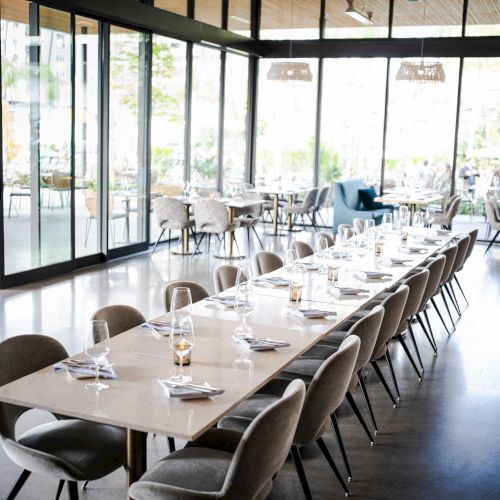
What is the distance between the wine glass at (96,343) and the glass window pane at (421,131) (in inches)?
479

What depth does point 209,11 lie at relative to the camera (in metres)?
13.7

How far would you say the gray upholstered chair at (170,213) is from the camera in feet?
37.1

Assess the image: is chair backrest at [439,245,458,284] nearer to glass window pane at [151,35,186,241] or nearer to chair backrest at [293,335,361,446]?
chair backrest at [293,335,361,446]

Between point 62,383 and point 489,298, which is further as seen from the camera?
point 489,298

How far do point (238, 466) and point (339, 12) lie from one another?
13.4 m

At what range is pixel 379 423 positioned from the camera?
5.12m

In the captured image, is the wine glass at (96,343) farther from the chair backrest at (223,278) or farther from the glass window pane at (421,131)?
the glass window pane at (421,131)

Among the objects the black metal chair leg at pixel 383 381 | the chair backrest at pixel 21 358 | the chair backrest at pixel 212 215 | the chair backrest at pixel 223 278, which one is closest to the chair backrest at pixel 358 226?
the chair backrest at pixel 212 215

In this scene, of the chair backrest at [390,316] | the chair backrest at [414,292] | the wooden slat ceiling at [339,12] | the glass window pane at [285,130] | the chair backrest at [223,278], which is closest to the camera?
the chair backrest at [390,316]

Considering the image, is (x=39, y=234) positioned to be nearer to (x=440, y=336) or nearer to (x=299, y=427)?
(x=440, y=336)

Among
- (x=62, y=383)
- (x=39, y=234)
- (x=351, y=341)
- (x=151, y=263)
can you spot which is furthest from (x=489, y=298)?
(x=62, y=383)

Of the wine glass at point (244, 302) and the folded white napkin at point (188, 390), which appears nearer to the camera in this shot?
the folded white napkin at point (188, 390)

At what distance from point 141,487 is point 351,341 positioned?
1.24m

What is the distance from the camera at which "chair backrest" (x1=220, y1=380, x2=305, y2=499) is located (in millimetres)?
2758
